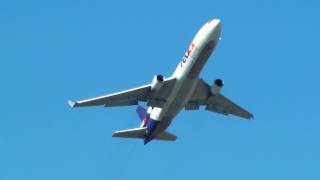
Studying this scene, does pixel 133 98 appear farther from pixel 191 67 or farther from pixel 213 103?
pixel 213 103

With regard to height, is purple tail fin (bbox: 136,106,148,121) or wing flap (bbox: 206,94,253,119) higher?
wing flap (bbox: 206,94,253,119)

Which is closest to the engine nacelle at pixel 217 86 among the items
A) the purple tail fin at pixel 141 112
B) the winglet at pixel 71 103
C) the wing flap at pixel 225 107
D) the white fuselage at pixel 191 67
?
the wing flap at pixel 225 107

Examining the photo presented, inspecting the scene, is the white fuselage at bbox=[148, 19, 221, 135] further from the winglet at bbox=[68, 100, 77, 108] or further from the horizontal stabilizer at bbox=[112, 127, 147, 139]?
the winglet at bbox=[68, 100, 77, 108]

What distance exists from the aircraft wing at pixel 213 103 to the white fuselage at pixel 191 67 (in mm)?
2440

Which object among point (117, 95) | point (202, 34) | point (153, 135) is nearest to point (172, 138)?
point (153, 135)

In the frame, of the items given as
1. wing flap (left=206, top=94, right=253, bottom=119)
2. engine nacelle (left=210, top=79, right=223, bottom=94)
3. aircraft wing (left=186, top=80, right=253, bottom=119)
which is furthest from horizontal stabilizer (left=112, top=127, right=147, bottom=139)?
engine nacelle (left=210, top=79, right=223, bottom=94)

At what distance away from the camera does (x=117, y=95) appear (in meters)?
82.8

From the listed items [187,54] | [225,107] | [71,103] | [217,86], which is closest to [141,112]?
[225,107]

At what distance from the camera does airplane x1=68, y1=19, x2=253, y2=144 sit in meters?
78.1

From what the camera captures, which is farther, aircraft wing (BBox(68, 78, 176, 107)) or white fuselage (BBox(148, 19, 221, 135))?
aircraft wing (BBox(68, 78, 176, 107))

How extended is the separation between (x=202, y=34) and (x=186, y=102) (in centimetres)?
713

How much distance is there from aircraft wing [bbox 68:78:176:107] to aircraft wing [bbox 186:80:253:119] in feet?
11.5

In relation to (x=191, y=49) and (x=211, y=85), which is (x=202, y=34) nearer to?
(x=191, y=49)

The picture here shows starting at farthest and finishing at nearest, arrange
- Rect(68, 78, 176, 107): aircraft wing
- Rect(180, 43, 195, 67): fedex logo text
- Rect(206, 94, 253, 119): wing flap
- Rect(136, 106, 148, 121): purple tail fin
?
Rect(136, 106, 148, 121): purple tail fin → Rect(206, 94, 253, 119): wing flap → Rect(68, 78, 176, 107): aircraft wing → Rect(180, 43, 195, 67): fedex logo text
